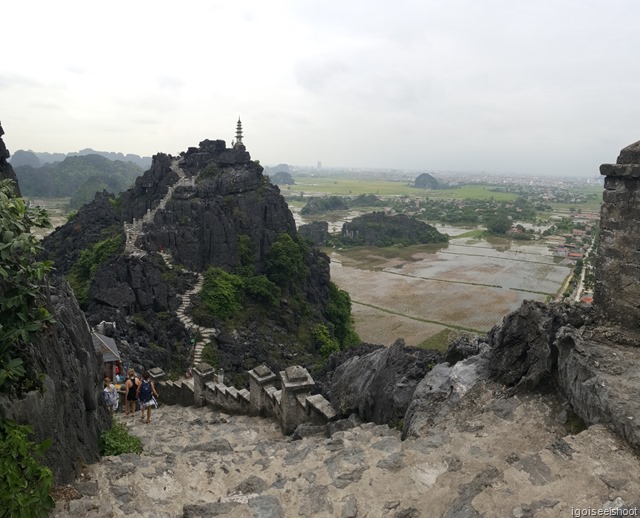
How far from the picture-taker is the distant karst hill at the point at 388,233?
90.8 meters

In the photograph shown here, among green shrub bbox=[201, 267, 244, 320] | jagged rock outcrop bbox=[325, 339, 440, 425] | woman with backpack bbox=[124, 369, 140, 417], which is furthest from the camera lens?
green shrub bbox=[201, 267, 244, 320]

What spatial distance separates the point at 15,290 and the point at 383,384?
700 centimetres

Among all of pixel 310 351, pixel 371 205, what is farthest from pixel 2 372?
pixel 371 205

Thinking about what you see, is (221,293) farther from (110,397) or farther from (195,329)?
(110,397)

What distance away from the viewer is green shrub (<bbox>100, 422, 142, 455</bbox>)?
27.8 ft

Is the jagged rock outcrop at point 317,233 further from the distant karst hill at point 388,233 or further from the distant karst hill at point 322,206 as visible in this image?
the distant karst hill at point 322,206

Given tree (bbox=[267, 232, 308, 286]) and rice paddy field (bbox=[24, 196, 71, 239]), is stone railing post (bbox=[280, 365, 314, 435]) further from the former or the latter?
rice paddy field (bbox=[24, 196, 71, 239])

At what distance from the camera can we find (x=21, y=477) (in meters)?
4.88

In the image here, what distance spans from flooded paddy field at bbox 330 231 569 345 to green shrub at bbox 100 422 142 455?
2849cm

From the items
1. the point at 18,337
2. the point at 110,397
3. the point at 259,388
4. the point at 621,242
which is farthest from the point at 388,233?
the point at 18,337

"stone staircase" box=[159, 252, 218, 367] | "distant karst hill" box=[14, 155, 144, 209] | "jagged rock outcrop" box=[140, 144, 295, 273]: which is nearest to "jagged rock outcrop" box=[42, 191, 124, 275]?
"jagged rock outcrop" box=[140, 144, 295, 273]

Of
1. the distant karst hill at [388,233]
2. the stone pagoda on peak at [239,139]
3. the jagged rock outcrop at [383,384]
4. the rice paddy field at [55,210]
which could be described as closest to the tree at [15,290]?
the jagged rock outcrop at [383,384]

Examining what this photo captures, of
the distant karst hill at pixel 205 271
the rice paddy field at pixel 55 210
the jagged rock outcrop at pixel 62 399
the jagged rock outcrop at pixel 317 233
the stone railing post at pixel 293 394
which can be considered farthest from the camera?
the jagged rock outcrop at pixel 317 233

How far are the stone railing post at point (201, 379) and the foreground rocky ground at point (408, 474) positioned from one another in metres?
6.04
